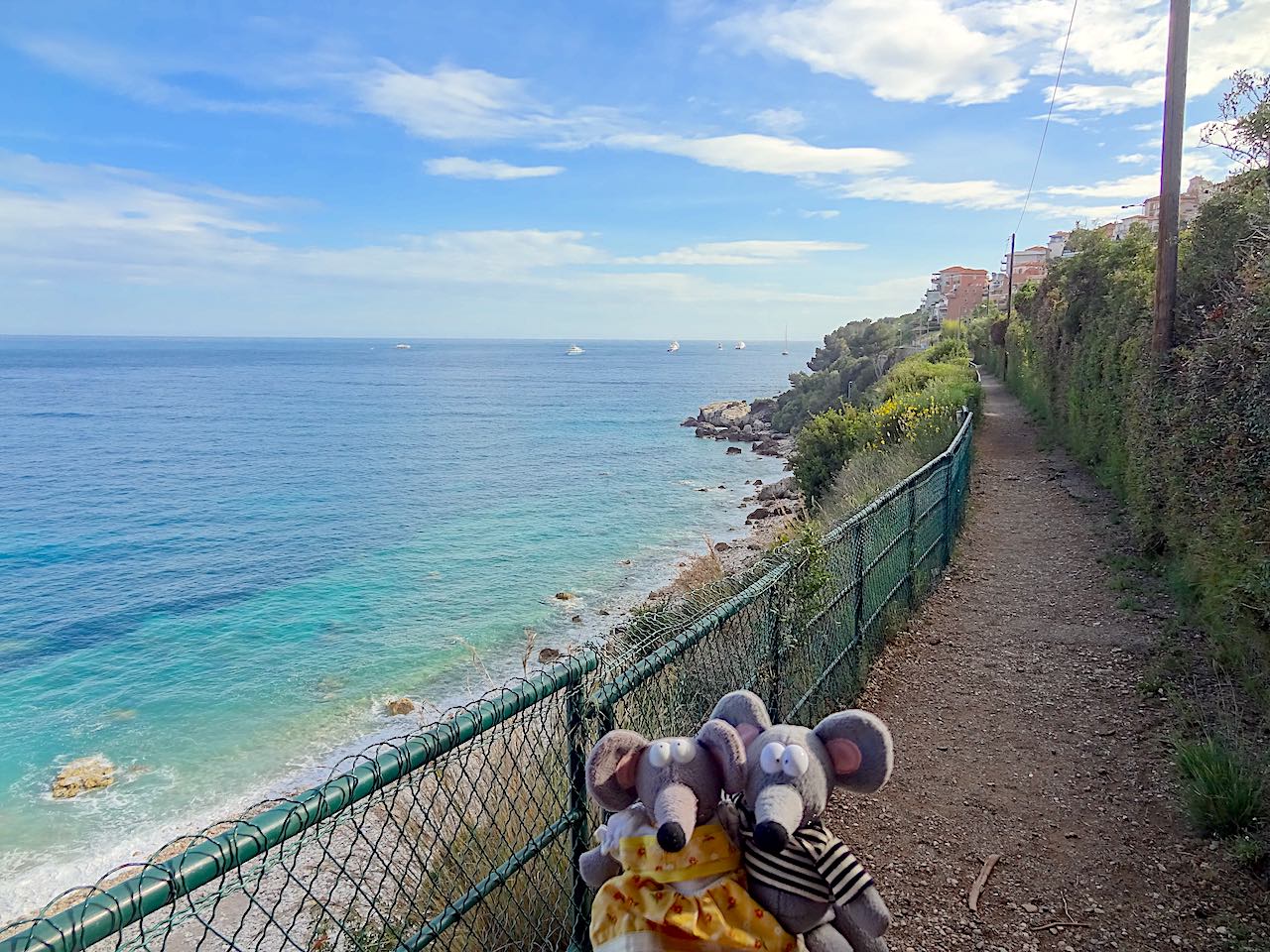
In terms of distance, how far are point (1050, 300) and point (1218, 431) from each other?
1694cm

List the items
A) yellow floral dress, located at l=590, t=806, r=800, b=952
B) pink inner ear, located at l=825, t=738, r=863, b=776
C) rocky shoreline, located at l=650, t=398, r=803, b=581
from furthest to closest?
1. rocky shoreline, located at l=650, t=398, r=803, b=581
2. pink inner ear, located at l=825, t=738, r=863, b=776
3. yellow floral dress, located at l=590, t=806, r=800, b=952

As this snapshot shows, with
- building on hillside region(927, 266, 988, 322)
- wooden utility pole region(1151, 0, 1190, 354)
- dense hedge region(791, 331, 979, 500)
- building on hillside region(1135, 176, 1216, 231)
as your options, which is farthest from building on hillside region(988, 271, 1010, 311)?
wooden utility pole region(1151, 0, 1190, 354)

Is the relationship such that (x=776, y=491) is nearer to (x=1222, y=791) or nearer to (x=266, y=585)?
(x=266, y=585)

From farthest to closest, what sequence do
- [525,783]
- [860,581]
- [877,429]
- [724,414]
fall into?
[724,414] → [877,429] → [860,581] → [525,783]

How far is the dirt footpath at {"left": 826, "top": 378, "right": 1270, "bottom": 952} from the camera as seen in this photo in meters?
3.64

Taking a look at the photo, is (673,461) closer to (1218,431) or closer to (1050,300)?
(1050,300)

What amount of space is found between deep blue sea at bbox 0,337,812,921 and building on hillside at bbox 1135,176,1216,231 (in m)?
10.9

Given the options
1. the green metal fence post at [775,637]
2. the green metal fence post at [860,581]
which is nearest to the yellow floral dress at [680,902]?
the green metal fence post at [775,637]

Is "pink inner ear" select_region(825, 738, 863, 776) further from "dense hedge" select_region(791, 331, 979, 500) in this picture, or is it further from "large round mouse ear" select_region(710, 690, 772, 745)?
"dense hedge" select_region(791, 331, 979, 500)

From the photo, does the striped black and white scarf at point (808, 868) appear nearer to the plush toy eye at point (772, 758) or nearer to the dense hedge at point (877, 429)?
the plush toy eye at point (772, 758)

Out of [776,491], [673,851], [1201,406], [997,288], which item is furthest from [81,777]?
[997,288]

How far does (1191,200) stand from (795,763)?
959 inches

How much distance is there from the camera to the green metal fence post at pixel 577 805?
278cm

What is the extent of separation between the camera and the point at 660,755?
208cm
